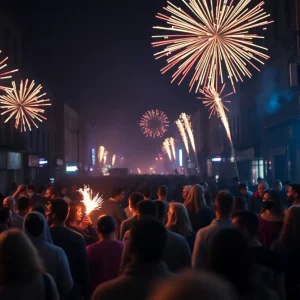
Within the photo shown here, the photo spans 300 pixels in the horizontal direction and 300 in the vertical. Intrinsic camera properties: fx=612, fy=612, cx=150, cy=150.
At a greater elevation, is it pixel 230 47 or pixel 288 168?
pixel 230 47

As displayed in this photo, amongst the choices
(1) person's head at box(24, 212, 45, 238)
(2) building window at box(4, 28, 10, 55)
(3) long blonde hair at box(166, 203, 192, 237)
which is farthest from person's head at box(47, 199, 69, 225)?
(2) building window at box(4, 28, 10, 55)

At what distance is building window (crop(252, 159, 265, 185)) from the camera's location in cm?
4439

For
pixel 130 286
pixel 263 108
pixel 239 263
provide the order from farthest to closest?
pixel 263 108
pixel 130 286
pixel 239 263

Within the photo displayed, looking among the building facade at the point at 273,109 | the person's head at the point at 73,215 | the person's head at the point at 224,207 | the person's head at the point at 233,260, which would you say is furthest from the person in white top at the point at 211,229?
the building facade at the point at 273,109

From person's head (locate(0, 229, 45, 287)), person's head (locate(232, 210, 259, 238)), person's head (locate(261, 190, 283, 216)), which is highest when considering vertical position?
person's head (locate(261, 190, 283, 216))

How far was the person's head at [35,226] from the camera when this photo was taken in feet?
19.8

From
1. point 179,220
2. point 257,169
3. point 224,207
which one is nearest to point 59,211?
point 179,220

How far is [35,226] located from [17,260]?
77.7 inches

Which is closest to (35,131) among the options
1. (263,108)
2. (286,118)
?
(263,108)

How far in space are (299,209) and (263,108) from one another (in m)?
36.2

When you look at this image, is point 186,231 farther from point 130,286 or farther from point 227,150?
point 227,150

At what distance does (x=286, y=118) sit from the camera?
109 feet

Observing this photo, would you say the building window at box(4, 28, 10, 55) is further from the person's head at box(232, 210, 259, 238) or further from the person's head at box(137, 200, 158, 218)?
the person's head at box(232, 210, 259, 238)

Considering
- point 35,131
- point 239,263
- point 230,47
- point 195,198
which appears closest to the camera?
point 239,263
